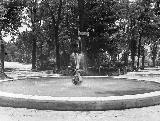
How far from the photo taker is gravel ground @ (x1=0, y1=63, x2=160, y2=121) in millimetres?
8633

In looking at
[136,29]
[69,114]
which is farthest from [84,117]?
[136,29]

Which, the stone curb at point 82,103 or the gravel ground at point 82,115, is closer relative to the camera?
the gravel ground at point 82,115

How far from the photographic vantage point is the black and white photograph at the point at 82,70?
363 inches

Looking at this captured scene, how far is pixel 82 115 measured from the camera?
29.0 feet

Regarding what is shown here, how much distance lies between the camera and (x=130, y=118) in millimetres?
8688

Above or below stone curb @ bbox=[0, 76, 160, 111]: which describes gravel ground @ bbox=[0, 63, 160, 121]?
below

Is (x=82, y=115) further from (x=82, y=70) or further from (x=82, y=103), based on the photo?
(x=82, y=70)

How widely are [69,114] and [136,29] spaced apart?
158ft

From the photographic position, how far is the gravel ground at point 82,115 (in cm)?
863

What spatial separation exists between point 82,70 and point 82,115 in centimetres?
1389

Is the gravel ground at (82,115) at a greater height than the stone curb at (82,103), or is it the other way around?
the stone curb at (82,103)

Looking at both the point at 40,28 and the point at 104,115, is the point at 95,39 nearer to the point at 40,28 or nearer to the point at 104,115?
the point at 40,28

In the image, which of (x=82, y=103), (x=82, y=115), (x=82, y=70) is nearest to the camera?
(x=82, y=115)

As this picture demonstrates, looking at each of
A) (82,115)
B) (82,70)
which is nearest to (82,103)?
(82,115)
